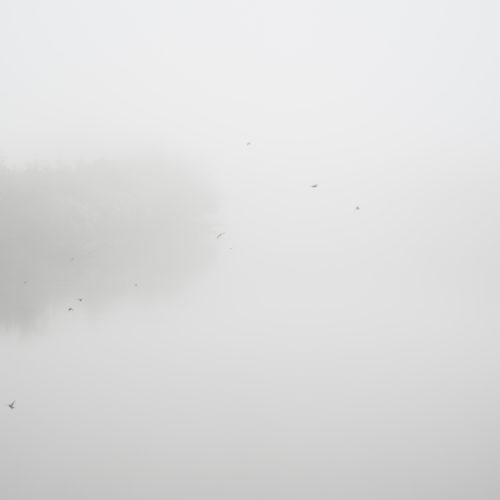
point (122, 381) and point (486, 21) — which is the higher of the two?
point (486, 21)

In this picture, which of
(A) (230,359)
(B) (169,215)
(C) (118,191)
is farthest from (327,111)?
(A) (230,359)

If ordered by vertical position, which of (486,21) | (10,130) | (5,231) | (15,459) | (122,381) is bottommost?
(15,459)

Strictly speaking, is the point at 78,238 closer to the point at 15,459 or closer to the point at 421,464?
the point at 15,459

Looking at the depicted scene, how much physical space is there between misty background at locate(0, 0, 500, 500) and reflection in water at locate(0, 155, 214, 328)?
2 centimetres

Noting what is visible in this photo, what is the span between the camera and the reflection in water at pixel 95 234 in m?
3.99

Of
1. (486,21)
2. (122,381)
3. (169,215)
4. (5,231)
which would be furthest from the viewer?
(486,21)

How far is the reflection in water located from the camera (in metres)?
3.99

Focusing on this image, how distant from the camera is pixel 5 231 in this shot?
4016mm

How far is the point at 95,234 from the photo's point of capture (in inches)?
161

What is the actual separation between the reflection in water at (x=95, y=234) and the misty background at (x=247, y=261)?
0.07 ft

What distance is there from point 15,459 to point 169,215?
2.74m

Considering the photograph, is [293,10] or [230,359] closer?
[230,359]

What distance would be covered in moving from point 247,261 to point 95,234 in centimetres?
169

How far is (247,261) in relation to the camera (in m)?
4.20
